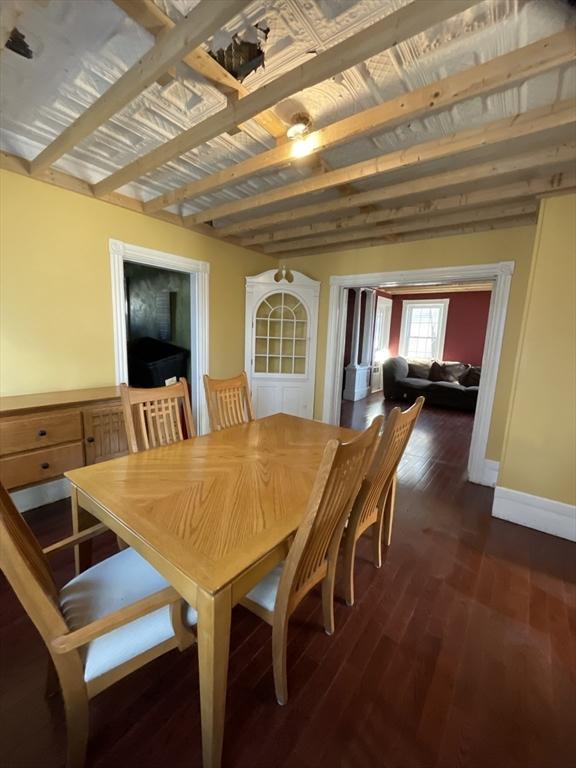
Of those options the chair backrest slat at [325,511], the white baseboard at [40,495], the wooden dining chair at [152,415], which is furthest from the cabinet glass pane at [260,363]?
the chair backrest slat at [325,511]

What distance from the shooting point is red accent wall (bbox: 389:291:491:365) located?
6641 mm

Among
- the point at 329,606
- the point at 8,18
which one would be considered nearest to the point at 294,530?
the point at 329,606

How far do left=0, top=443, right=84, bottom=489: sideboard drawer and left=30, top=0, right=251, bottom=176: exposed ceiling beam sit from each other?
6.06 ft

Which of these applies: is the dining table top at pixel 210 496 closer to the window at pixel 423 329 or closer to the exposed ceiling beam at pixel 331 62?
the exposed ceiling beam at pixel 331 62

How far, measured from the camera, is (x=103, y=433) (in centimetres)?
232

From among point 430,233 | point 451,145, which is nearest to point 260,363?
point 430,233

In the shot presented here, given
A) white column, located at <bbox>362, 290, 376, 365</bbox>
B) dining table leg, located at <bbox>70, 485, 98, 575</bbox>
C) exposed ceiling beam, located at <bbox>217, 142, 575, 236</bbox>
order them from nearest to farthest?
dining table leg, located at <bbox>70, 485, 98, 575</bbox>, exposed ceiling beam, located at <bbox>217, 142, 575, 236</bbox>, white column, located at <bbox>362, 290, 376, 365</bbox>

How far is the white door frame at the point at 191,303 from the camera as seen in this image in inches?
102

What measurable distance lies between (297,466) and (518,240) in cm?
291

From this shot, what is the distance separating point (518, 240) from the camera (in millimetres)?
2736

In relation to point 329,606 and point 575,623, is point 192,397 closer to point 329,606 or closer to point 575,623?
point 329,606

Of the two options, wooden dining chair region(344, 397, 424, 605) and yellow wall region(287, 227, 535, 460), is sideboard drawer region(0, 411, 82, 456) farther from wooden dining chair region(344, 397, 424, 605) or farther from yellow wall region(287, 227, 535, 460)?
yellow wall region(287, 227, 535, 460)

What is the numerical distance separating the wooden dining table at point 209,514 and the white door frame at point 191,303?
1432 millimetres

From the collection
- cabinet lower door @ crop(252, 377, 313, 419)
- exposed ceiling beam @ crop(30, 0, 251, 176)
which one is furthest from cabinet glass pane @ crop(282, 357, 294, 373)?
exposed ceiling beam @ crop(30, 0, 251, 176)
